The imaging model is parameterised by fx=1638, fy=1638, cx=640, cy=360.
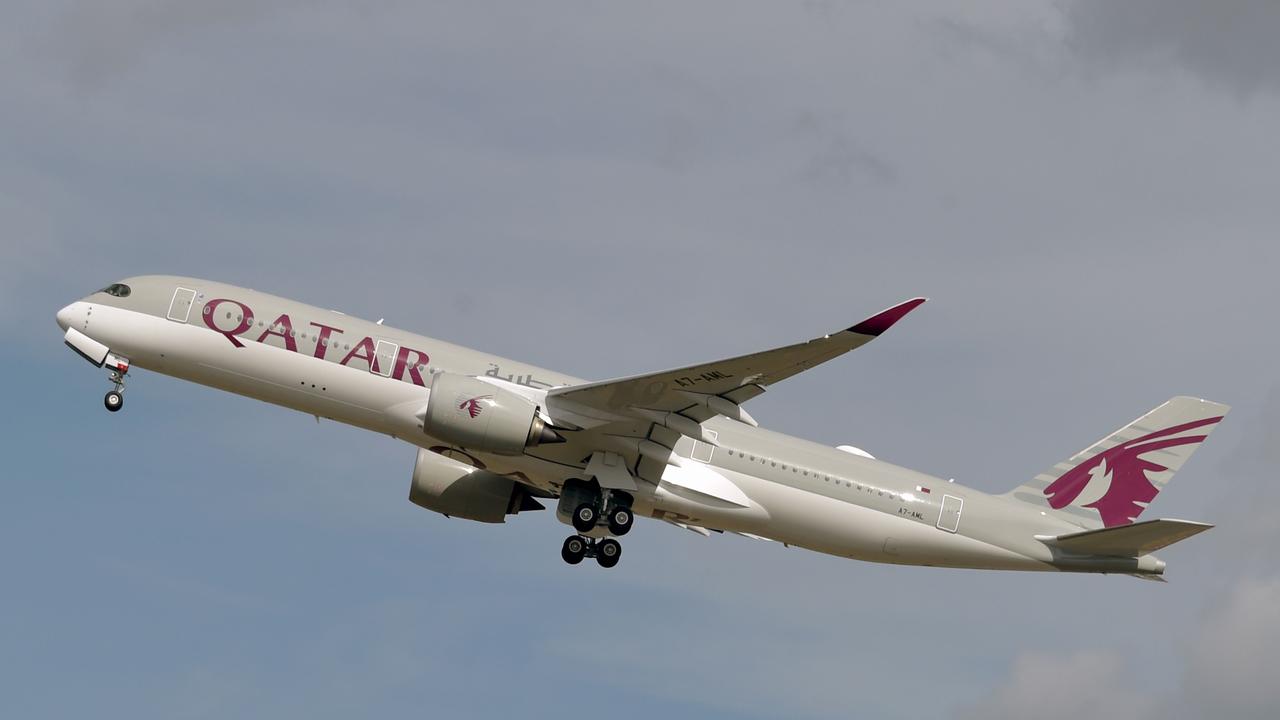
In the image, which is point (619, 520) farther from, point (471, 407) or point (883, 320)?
point (883, 320)

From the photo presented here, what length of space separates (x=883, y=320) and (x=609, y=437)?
887 cm

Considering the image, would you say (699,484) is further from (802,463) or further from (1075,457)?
(1075,457)

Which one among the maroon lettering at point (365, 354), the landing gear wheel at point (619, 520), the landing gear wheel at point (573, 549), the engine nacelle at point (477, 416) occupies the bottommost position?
the landing gear wheel at point (573, 549)

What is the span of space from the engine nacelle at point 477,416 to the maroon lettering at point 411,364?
2.97 ft

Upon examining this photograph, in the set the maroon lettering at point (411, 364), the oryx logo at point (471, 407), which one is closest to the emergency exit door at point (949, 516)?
the oryx logo at point (471, 407)

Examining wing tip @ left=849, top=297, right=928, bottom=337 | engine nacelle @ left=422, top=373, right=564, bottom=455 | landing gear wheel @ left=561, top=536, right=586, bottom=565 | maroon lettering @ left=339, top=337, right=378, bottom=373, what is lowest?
landing gear wheel @ left=561, top=536, right=586, bottom=565

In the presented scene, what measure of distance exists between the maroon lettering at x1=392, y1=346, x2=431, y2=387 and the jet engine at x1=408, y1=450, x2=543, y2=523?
5.57 m

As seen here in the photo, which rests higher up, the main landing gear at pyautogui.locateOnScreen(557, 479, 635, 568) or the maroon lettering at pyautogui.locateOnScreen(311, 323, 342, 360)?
the maroon lettering at pyautogui.locateOnScreen(311, 323, 342, 360)

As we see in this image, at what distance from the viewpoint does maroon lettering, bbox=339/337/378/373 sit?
3816 cm

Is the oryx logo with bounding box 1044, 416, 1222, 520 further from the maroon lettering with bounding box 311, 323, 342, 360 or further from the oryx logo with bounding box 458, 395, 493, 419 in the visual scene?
the maroon lettering with bounding box 311, 323, 342, 360

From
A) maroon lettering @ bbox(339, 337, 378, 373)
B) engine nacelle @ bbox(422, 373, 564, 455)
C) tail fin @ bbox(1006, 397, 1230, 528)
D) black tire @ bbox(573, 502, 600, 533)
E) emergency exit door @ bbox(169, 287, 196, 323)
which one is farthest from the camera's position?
tail fin @ bbox(1006, 397, 1230, 528)

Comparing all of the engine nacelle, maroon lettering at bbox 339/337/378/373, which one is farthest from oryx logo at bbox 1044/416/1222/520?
maroon lettering at bbox 339/337/378/373

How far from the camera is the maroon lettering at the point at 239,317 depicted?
126 ft

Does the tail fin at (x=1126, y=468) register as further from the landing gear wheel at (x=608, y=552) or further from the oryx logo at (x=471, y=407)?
the oryx logo at (x=471, y=407)
